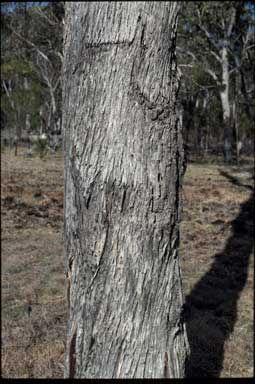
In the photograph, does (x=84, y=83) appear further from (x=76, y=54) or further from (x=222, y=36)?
(x=222, y=36)

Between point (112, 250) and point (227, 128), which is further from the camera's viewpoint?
point (227, 128)

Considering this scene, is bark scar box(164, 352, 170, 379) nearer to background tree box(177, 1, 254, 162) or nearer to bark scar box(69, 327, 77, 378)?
bark scar box(69, 327, 77, 378)

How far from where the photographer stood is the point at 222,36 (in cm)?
2145

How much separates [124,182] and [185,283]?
4.07 m

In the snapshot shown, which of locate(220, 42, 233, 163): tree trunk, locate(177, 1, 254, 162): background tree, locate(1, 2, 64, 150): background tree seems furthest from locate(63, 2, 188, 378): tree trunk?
locate(1, 2, 64, 150): background tree

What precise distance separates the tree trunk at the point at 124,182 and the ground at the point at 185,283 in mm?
900

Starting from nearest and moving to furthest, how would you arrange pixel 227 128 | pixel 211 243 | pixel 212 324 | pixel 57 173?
1. pixel 212 324
2. pixel 211 243
3. pixel 57 173
4. pixel 227 128

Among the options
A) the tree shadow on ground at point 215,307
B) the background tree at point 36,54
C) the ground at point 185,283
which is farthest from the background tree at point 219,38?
the tree shadow on ground at point 215,307

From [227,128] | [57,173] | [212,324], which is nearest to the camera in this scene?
[212,324]

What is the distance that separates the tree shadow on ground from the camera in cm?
383

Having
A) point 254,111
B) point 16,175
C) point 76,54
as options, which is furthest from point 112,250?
point 254,111

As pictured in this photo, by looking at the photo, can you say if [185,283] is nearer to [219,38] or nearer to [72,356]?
[72,356]

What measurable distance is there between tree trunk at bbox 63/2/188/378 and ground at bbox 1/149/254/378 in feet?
2.95

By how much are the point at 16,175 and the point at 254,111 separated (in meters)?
12.9
